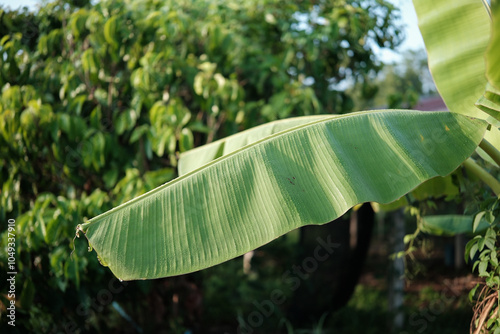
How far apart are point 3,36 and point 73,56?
67 centimetres

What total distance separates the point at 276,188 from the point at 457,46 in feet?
3.17

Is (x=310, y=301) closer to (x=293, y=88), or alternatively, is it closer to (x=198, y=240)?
(x=293, y=88)

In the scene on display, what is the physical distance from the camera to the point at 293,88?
3422 millimetres

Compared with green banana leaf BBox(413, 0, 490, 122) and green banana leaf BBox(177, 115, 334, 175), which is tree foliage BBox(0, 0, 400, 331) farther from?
green banana leaf BBox(413, 0, 490, 122)

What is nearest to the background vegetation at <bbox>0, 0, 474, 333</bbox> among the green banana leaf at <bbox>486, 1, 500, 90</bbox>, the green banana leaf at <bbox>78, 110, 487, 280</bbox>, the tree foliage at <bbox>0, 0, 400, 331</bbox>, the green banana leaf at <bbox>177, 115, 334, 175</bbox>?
the tree foliage at <bbox>0, 0, 400, 331</bbox>

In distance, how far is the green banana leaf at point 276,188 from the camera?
53.0 inches

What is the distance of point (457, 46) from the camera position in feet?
5.73

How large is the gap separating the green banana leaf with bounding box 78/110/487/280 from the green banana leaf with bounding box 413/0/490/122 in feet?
0.47

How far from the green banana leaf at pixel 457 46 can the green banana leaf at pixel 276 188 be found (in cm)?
14

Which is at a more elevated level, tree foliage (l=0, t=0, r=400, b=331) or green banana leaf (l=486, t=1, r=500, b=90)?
green banana leaf (l=486, t=1, r=500, b=90)

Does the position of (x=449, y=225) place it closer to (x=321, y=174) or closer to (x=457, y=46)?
(x=457, y=46)

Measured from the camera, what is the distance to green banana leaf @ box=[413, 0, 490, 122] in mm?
1722

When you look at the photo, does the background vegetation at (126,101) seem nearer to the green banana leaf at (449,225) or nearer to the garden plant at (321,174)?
the green banana leaf at (449,225)

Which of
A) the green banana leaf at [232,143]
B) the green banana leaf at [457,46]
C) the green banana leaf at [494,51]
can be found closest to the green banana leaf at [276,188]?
the green banana leaf at [457,46]
